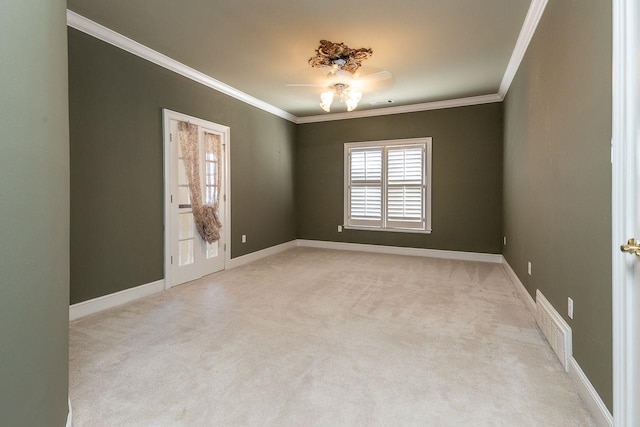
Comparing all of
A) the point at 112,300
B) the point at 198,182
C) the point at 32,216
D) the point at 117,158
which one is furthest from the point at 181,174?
the point at 32,216

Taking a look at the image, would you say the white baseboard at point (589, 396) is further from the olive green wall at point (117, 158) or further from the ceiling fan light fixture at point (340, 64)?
the olive green wall at point (117, 158)

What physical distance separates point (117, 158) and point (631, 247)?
160 inches

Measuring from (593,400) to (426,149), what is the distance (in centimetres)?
474

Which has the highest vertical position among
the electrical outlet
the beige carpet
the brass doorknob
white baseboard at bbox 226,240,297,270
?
the brass doorknob

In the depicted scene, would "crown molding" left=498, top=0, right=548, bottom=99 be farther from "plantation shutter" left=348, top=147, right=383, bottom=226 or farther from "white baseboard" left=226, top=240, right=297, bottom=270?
"white baseboard" left=226, top=240, right=297, bottom=270

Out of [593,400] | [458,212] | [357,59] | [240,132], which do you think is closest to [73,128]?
[240,132]

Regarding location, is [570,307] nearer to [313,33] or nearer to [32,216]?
[32,216]

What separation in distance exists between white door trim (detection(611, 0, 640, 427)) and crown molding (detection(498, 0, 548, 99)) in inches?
63.0

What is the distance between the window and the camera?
19.5 feet

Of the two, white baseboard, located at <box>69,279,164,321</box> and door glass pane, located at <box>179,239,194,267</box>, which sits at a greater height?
door glass pane, located at <box>179,239,194,267</box>

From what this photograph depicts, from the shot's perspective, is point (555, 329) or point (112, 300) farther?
point (112, 300)

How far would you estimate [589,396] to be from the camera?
5.64ft

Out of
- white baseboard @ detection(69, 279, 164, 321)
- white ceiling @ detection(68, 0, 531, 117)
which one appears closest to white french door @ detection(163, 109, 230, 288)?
white baseboard @ detection(69, 279, 164, 321)

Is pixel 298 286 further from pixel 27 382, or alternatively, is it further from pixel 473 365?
pixel 27 382
